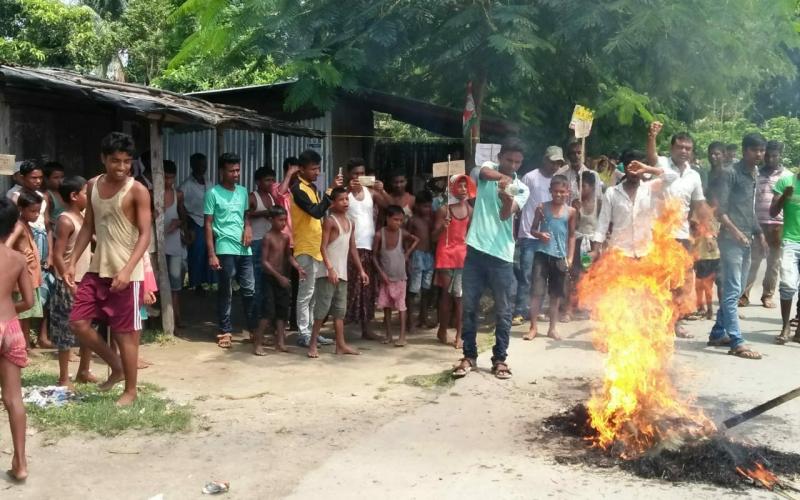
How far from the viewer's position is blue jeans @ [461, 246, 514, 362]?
21.0ft

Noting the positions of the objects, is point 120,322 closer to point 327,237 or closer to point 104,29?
point 327,237

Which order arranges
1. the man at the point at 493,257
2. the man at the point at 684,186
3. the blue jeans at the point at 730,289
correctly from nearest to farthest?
the man at the point at 493,257
the blue jeans at the point at 730,289
the man at the point at 684,186

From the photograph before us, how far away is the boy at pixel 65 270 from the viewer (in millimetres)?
5957

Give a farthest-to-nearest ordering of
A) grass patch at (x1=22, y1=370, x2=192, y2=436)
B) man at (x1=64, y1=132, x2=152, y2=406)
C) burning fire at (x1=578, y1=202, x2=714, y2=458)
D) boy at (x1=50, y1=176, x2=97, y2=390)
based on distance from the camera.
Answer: boy at (x1=50, y1=176, x2=97, y2=390) → man at (x1=64, y1=132, x2=152, y2=406) → grass patch at (x1=22, y1=370, x2=192, y2=436) → burning fire at (x1=578, y1=202, x2=714, y2=458)

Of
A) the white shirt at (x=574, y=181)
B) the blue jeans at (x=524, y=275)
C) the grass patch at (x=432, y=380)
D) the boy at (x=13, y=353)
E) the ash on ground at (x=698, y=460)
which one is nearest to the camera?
the boy at (x=13, y=353)

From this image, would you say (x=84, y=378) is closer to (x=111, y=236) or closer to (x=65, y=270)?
(x=65, y=270)

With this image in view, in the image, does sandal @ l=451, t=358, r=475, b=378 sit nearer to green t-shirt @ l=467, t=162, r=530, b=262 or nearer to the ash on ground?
green t-shirt @ l=467, t=162, r=530, b=262

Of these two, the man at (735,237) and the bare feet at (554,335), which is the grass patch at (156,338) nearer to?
the bare feet at (554,335)

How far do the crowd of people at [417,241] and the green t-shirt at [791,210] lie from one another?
0.01 m

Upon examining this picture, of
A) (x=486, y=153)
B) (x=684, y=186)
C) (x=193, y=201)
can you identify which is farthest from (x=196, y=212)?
(x=684, y=186)

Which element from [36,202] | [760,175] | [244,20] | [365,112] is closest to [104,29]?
[365,112]

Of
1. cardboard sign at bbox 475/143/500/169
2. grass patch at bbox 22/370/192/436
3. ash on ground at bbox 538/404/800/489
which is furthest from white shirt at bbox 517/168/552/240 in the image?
grass patch at bbox 22/370/192/436

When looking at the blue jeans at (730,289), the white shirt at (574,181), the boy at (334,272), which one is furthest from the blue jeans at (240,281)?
the blue jeans at (730,289)

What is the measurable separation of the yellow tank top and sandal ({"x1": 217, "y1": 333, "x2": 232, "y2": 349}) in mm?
2519
